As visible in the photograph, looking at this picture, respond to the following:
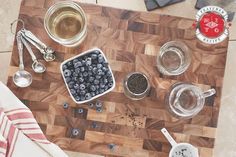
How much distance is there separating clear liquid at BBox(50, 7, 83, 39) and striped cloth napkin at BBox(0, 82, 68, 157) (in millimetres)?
179

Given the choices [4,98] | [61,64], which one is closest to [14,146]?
[4,98]

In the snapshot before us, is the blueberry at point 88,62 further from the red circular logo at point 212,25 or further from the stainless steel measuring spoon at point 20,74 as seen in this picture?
the red circular logo at point 212,25

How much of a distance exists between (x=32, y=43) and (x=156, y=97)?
1.02 ft

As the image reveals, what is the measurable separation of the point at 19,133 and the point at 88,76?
0.67 feet

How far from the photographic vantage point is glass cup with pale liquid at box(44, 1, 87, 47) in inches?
37.4

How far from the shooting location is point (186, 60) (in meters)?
0.97

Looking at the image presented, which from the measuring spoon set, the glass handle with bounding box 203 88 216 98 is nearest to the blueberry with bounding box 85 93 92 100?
the measuring spoon set

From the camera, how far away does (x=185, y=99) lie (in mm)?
980

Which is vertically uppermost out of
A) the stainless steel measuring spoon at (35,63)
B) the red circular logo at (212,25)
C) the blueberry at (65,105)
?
the red circular logo at (212,25)

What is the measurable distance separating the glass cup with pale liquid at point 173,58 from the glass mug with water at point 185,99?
0.12 feet

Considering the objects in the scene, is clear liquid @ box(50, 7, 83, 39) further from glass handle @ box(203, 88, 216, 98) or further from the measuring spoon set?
glass handle @ box(203, 88, 216, 98)

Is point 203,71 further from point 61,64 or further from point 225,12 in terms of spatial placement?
point 61,64

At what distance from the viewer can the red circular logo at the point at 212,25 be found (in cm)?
99

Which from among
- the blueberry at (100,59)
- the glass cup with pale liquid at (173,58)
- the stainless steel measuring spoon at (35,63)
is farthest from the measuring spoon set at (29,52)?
the glass cup with pale liquid at (173,58)
